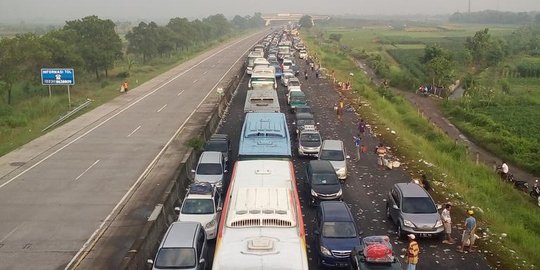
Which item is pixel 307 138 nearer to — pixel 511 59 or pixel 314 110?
pixel 314 110

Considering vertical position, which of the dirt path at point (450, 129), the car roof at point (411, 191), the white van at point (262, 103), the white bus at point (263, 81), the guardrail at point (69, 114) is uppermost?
the white bus at point (263, 81)

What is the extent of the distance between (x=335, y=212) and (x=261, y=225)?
387 cm

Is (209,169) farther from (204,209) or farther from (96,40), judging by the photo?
(96,40)

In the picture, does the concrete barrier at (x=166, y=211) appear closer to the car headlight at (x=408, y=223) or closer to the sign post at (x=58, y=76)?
the car headlight at (x=408, y=223)

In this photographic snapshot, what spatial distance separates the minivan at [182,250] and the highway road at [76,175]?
12.7 ft

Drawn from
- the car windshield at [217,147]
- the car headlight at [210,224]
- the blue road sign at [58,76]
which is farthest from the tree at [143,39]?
the car headlight at [210,224]

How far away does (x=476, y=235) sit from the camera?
18812 millimetres

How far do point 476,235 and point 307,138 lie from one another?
12.2 metres

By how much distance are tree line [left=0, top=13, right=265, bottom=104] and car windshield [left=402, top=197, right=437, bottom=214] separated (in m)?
40.8

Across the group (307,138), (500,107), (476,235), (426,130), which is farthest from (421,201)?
(500,107)

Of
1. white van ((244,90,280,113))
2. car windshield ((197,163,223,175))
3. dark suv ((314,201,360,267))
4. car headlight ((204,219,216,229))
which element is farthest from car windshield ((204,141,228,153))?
dark suv ((314,201,360,267))

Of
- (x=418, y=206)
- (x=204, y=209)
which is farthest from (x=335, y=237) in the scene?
(x=204, y=209)

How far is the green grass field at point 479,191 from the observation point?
712 inches

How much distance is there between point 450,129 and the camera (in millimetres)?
44719
